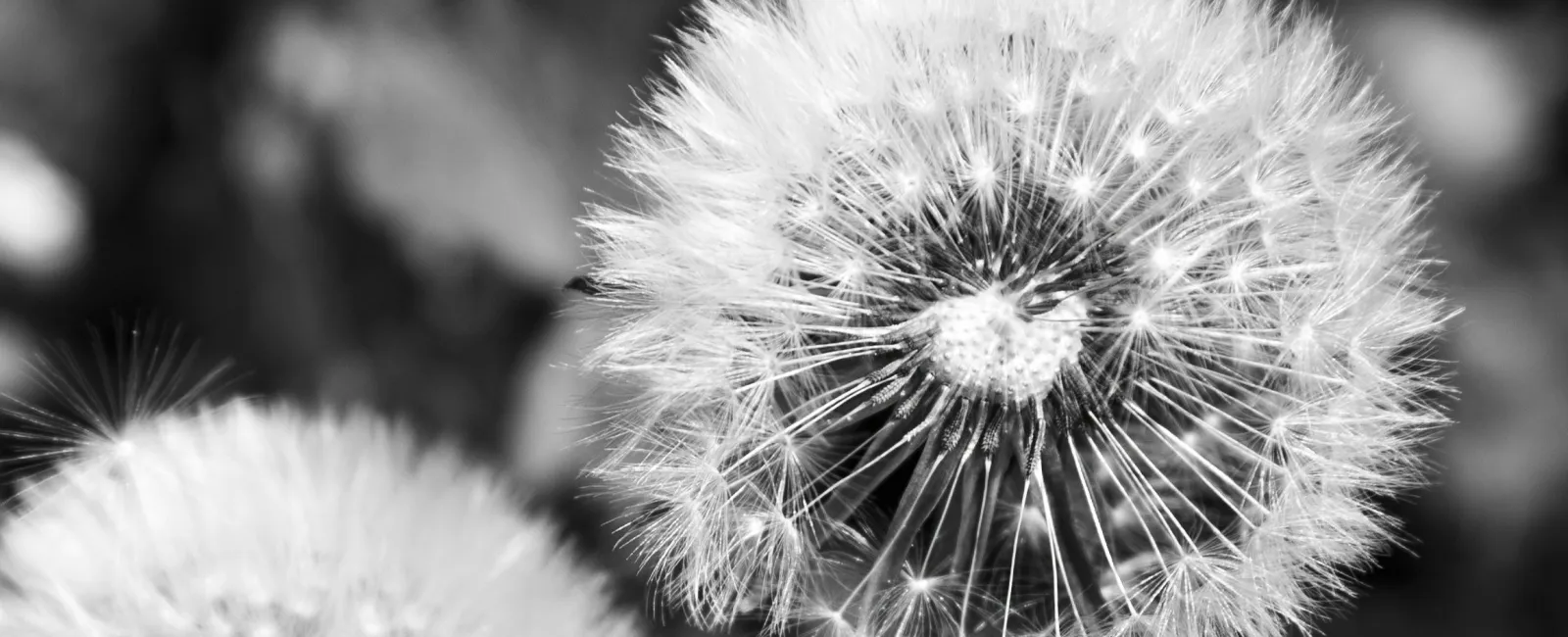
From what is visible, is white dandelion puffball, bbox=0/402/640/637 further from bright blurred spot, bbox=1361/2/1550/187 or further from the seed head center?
bright blurred spot, bbox=1361/2/1550/187

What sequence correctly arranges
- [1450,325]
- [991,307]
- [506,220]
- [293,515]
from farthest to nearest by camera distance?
[506,220] < [1450,325] < [293,515] < [991,307]

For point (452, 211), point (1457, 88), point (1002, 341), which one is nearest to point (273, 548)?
point (452, 211)

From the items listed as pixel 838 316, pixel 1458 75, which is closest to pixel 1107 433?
pixel 838 316

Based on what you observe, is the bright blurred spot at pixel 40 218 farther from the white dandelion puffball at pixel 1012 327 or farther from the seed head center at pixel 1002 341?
the seed head center at pixel 1002 341

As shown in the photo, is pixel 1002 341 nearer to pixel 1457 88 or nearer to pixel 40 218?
pixel 1457 88

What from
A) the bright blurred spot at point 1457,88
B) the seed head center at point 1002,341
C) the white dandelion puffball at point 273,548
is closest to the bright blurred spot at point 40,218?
the white dandelion puffball at point 273,548

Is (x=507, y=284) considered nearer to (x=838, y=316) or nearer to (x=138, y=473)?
(x=138, y=473)

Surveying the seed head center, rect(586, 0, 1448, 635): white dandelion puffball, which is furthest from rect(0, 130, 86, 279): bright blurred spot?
the seed head center
